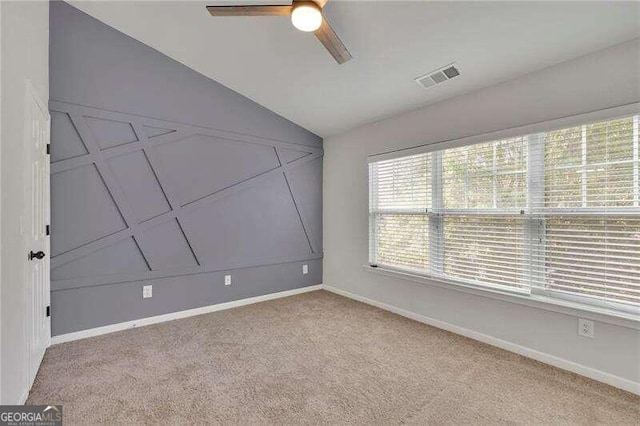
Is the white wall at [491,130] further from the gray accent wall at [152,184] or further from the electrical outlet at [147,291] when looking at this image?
the electrical outlet at [147,291]

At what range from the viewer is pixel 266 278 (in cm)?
401

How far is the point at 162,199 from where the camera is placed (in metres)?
3.21

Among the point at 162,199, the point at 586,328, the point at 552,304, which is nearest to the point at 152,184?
the point at 162,199

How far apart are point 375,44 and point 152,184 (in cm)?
258

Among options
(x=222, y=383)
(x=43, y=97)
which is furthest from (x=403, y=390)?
(x=43, y=97)

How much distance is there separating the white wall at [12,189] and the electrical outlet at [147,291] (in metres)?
1.26

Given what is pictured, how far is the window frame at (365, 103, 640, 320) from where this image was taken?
6.69 ft

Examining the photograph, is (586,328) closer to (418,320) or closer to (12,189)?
(418,320)

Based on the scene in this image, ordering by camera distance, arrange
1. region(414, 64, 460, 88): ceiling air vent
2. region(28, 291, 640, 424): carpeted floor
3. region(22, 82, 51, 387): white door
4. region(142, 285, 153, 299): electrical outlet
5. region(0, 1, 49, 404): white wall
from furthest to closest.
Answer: region(142, 285, 153, 299): electrical outlet → region(414, 64, 460, 88): ceiling air vent → region(22, 82, 51, 387): white door → region(28, 291, 640, 424): carpeted floor → region(0, 1, 49, 404): white wall

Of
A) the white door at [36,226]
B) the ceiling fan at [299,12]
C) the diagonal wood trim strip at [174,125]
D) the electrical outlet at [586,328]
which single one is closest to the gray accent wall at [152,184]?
the diagonal wood trim strip at [174,125]

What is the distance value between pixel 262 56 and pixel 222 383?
290cm

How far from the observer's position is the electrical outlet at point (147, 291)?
10.3 ft

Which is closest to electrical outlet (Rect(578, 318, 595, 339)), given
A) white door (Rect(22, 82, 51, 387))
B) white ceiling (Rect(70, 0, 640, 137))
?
white ceiling (Rect(70, 0, 640, 137))

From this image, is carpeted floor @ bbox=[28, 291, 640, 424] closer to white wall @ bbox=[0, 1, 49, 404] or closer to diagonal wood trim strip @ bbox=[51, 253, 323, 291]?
white wall @ bbox=[0, 1, 49, 404]
